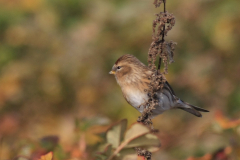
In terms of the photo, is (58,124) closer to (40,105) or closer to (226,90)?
(40,105)

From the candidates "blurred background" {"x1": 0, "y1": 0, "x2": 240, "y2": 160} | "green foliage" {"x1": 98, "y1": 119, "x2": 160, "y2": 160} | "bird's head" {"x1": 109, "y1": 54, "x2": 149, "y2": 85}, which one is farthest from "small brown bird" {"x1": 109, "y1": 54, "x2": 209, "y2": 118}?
"green foliage" {"x1": 98, "y1": 119, "x2": 160, "y2": 160}

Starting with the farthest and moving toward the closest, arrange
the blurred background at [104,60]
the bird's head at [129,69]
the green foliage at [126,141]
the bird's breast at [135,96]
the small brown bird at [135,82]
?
1. the blurred background at [104,60]
2. the bird's head at [129,69]
3. the small brown bird at [135,82]
4. the bird's breast at [135,96]
5. the green foliage at [126,141]

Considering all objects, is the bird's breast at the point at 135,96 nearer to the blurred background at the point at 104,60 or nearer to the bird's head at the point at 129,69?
the bird's head at the point at 129,69

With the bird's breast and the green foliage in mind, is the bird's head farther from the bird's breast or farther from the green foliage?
the green foliage

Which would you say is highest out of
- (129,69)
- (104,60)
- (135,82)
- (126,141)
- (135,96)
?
(104,60)

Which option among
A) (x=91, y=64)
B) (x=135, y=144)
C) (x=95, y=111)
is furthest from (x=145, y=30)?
(x=135, y=144)

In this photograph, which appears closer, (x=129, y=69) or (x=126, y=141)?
(x=126, y=141)

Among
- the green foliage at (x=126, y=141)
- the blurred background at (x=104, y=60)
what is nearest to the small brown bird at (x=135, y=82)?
the blurred background at (x=104, y=60)

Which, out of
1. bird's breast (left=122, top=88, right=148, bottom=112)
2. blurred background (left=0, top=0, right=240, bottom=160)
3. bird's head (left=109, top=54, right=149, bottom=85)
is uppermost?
blurred background (left=0, top=0, right=240, bottom=160)

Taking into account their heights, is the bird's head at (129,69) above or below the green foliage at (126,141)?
above

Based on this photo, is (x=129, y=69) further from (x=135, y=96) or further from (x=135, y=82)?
(x=135, y=96)

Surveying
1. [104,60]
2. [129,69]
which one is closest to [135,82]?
[129,69]

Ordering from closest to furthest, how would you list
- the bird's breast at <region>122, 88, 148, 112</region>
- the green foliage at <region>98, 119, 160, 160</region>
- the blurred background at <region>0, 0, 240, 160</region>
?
the green foliage at <region>98, 119, 160, 160</region> < the bird's breast at <region>122, 88, 148, 112</region> < the blurred background at <region>0, 0, 240, 160</region>

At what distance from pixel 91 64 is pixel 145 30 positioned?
31.9 inches
